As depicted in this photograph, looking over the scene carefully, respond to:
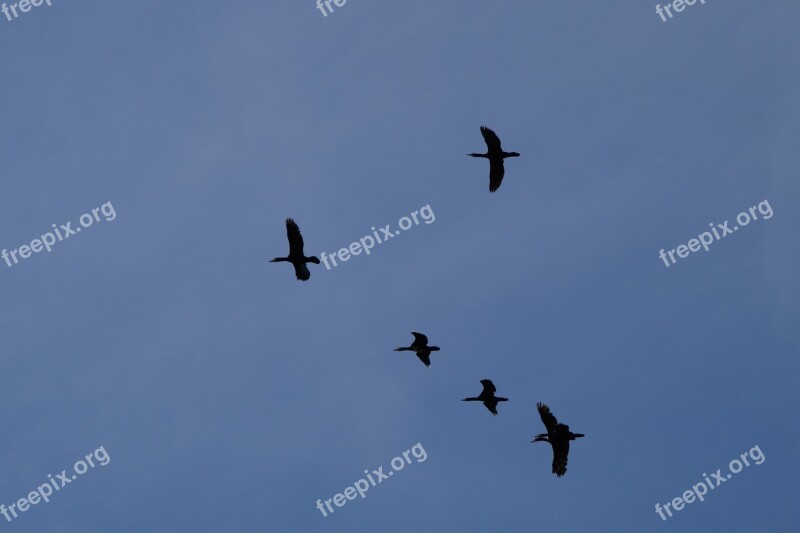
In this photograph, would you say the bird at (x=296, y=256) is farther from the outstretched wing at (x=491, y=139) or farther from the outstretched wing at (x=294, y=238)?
the outstretched wing at (x=491, y=139)

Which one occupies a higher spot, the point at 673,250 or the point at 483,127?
the point at 483,127

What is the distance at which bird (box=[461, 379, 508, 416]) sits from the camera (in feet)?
Answer: 170

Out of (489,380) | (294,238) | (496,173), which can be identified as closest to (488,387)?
(489,380)

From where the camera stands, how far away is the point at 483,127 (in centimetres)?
4966

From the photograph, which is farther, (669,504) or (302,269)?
(669,504)

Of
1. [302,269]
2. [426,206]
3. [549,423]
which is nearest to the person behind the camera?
[549,423]

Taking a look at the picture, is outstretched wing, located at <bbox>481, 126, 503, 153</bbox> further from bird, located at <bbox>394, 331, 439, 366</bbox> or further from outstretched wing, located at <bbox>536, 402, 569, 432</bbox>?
outstretched wing, located at <bbox>536, 402, 569, 432</bbox>

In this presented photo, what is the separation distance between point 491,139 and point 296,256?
34.3 ft

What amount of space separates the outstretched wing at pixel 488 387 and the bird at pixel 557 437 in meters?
3.11

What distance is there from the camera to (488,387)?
51.8 m

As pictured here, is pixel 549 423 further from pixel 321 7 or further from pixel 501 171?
pixel 321 7

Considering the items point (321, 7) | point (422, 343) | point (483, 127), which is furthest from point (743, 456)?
point (321, 7)

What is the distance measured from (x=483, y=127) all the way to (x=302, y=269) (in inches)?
427

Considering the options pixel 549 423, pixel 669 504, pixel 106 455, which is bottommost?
pixel 669 504
